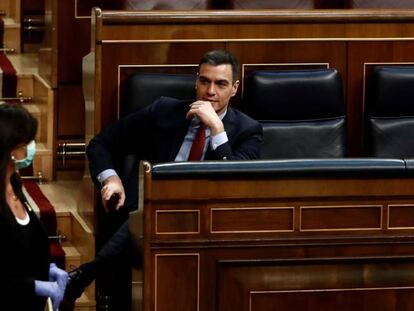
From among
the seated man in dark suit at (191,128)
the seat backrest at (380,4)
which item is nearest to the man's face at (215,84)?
the seated man in dark suit at (191,128)

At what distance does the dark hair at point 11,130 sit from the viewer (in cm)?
121

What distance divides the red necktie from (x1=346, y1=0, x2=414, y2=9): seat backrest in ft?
2.17

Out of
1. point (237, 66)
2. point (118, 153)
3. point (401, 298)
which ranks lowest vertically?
point (401, 298)

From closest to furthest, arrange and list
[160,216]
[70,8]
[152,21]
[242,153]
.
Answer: [160,216] → [242,153] → [152,21] → [70,8]

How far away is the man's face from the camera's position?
1.66 meters

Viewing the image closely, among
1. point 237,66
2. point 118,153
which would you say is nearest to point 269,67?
point 237,66

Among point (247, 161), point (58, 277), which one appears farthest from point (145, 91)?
point (58, 277)

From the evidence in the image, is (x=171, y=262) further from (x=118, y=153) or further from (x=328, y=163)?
(x=118, y=153)

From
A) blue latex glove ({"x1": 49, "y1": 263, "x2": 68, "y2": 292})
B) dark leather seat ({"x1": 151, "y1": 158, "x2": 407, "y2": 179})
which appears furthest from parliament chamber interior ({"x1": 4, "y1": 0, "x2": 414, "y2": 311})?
blue latex glove ({"x1": 49, "y1": 263, "x2": 68, "y2": 292})

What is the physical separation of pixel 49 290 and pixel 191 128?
479mm

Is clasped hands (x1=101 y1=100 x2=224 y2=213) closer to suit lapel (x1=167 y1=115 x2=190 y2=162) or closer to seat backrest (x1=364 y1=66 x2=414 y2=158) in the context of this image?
suit lapel (x1=167 y1=115 x2=190 y2=162)

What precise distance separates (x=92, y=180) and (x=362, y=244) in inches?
17.0

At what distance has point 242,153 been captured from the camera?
1653mm

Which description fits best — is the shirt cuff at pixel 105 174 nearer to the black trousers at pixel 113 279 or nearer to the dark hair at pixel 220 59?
the black trousers at pixel 113 279
